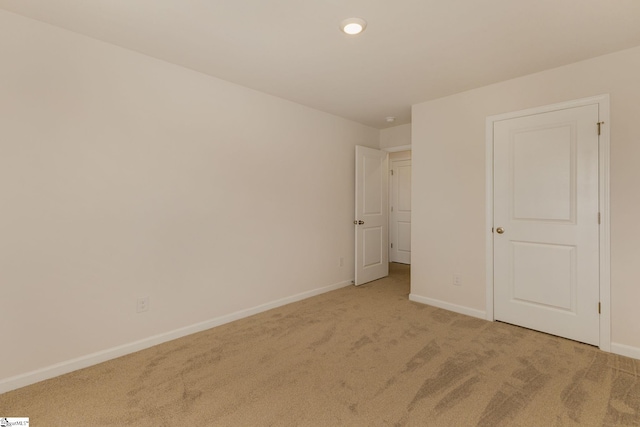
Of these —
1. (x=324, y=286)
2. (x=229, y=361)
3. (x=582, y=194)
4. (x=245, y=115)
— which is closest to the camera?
(x=229, y=361)

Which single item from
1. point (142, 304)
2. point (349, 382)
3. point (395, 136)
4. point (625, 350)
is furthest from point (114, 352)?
point (395, 136)

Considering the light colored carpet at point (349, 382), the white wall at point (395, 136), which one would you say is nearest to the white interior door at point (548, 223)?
the light colored carpet at point (349, 382)

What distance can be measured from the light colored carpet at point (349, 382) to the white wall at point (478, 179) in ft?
1.88

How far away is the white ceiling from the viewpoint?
6.31ft

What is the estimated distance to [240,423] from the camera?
5.51 feet

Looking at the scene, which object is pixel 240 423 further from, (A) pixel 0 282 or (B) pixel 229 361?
(A) pixel 0 282

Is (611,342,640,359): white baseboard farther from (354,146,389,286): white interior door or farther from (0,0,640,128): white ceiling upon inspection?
(354,146,389,286): white interior door

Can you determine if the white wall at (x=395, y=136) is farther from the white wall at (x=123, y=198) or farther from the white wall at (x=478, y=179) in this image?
the white wall at (x=123, y=198)

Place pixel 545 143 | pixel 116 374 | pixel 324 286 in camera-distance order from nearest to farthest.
Answer: pixel 116 374 → pixel 545 143 → pixel 324 286

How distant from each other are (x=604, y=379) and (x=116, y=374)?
3.39m

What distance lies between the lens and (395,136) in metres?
4.82

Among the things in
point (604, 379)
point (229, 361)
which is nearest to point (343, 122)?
point (229, 361)

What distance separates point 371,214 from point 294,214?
140 centimetres

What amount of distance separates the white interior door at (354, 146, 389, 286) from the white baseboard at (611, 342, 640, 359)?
2.70 m
